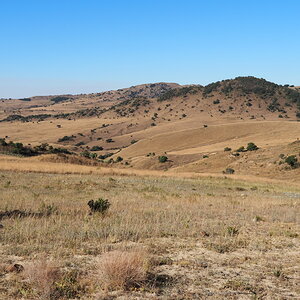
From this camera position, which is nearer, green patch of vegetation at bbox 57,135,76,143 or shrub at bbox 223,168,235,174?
shrub at bbox 223,168,235,174

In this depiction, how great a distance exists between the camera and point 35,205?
15.4 metres

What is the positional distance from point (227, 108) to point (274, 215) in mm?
130909

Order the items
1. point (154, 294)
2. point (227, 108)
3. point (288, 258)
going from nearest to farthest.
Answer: point (154, 294) < point (288, 258) < point (227, 108)

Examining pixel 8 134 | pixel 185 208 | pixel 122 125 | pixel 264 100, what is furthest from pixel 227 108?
pixel 185 208

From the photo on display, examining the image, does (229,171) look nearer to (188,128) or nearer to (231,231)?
(231,231)

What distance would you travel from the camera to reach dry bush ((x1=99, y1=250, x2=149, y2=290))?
6386 millimetres

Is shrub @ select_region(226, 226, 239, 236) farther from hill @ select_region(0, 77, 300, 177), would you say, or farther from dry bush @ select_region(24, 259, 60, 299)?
hill @ select_region(0, 77, 300, 177)

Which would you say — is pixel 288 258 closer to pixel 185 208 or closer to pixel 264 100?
pixel 185 208

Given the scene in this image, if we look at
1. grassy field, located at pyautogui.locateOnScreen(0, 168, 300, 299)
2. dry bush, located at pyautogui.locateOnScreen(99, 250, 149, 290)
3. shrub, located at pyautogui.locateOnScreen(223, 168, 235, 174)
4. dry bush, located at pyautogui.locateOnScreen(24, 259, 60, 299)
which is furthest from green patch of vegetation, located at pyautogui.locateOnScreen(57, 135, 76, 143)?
dry bush, located at pyautogui.locateOnScreen(99, 250, 149, 290)

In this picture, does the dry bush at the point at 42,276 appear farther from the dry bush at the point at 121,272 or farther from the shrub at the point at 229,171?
the shrub at the point at 229,171

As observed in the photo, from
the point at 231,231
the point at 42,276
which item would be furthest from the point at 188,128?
the point at 42,276

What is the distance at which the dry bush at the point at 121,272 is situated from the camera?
6386 millimetres

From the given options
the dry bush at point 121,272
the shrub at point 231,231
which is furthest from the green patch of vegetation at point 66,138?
the dry bush at point 121,272

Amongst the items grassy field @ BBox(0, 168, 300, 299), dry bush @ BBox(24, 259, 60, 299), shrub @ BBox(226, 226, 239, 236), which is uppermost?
dry bush @ BBox(24, 259, 60, 299)
